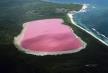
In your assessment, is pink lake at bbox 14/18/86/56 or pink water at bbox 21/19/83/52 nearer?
pink lake at bbox 14/18/86/56

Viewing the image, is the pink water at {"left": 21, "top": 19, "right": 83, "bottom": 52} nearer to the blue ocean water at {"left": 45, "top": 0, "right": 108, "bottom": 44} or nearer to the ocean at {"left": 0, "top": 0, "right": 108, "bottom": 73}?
the ocean at {"left": 0, "top": 0, "right": 108, "bottom": 73}

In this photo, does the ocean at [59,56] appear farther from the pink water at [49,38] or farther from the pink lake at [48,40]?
the pink water at [49,38]

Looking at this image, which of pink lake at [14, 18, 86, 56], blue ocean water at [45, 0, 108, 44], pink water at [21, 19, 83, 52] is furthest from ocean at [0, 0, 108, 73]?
pink water at [21, 19, 83, 52]

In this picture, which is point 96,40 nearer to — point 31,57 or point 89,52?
point 89,52

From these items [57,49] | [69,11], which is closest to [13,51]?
[57,49]

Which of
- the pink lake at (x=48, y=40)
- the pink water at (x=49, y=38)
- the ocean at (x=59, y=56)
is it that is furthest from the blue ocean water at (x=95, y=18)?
the pink water at (x=49, y=38)

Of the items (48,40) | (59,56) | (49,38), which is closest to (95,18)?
(49,38)
